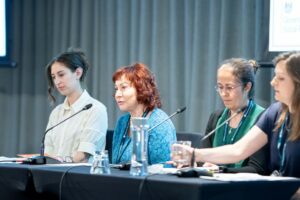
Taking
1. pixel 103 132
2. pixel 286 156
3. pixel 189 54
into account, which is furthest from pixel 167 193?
pixel 189 54

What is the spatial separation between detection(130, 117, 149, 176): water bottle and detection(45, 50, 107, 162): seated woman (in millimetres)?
1187

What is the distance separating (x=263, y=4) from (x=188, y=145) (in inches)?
69.8

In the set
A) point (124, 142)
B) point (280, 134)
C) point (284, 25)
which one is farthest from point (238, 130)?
point (284, 25)

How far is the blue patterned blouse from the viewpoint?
3.43 metres

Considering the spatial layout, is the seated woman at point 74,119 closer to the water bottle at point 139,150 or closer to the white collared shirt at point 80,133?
the white collared shirt at point 80,133

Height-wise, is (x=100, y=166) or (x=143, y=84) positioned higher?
(x=143, y=84)

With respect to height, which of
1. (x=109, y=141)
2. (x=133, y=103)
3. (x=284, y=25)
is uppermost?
(x=284, y=25)

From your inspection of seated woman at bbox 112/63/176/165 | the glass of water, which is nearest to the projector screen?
seated woman at bbox 112/63/176/165

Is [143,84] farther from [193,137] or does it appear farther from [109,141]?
[109,141]

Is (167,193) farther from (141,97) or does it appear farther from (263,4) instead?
(263,4)

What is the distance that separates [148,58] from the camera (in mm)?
4926

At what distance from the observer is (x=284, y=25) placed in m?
4.11

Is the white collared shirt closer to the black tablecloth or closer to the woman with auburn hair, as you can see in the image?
the black tablecloth

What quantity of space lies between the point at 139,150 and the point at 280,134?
66 centimetres
